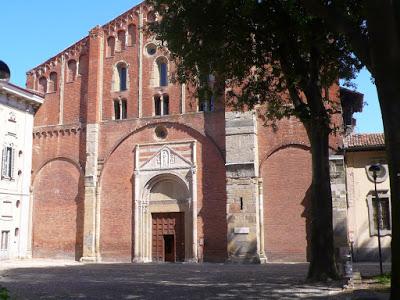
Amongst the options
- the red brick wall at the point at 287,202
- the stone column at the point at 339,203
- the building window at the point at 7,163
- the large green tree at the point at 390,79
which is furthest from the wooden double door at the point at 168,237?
the large green tree at the point at 390,79

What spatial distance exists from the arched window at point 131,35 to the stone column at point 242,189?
296 inches

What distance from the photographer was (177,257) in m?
27.0

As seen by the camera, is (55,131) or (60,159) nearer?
(60,159)

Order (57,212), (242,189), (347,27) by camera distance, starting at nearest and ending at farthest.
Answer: (347,27)
(242,189)
(57,212)

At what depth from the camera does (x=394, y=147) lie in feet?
26.5

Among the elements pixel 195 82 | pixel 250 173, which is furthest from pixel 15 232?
pixel 195 82

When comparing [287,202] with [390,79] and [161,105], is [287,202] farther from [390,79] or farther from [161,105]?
[390,79]

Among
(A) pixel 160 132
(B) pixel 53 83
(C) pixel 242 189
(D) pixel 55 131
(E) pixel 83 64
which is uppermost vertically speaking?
(E) pixel 83 64

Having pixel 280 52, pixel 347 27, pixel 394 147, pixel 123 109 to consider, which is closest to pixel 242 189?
pixel 123 109

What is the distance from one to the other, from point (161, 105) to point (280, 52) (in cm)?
1379

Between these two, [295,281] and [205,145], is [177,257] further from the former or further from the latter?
[295,281]

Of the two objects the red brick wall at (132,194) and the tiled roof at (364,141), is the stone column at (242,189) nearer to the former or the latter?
the red brick wall at (132,194)

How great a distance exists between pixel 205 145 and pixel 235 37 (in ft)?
39.9

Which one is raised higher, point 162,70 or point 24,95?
point 162,70
